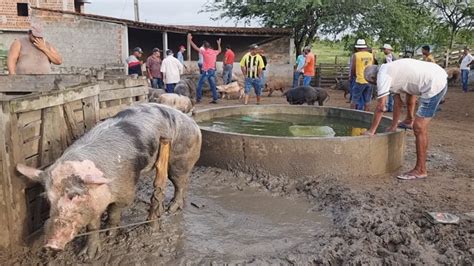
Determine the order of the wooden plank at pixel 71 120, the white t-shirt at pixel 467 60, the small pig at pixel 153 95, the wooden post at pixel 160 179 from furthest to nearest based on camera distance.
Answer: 1. the white t-shirt at pixel 467 60
2. the small pig at pixel 153 95
3. the wooden plank at pixel 71 120
4. the wooden post at pixel 160 179

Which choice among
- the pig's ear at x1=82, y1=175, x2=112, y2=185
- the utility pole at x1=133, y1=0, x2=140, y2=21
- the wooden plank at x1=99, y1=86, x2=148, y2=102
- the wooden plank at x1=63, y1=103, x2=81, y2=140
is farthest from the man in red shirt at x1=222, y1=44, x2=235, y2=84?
the utility pole at x1=133, y1=0, x2=140, y2=21

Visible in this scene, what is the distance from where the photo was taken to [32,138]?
13.0 ft

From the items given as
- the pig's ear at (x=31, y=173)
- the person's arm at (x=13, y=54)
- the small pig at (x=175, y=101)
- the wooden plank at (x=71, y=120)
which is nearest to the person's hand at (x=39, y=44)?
the person's arm at (x=13, y=54)

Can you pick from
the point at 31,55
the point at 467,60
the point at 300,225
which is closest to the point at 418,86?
the point at 300,225

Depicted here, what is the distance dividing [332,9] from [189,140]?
16235mm

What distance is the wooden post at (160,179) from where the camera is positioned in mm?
4246

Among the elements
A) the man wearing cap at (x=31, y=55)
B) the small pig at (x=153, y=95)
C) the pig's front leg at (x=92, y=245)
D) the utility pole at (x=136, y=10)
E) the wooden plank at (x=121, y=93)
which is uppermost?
the utility pole at (x=136, y=10)

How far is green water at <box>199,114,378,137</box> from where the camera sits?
762 centimetres

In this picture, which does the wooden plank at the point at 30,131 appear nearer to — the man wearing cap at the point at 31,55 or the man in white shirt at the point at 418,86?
the man wearing cap at the point at 31,55

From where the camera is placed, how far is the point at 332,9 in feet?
62.8

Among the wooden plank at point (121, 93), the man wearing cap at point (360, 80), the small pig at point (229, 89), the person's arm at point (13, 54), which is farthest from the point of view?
the small pig at point (229, 89)

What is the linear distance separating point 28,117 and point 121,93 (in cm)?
200

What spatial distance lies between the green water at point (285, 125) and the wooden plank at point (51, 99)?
3.17 meters

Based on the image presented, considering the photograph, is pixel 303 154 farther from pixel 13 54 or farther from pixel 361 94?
pixel 361 94
